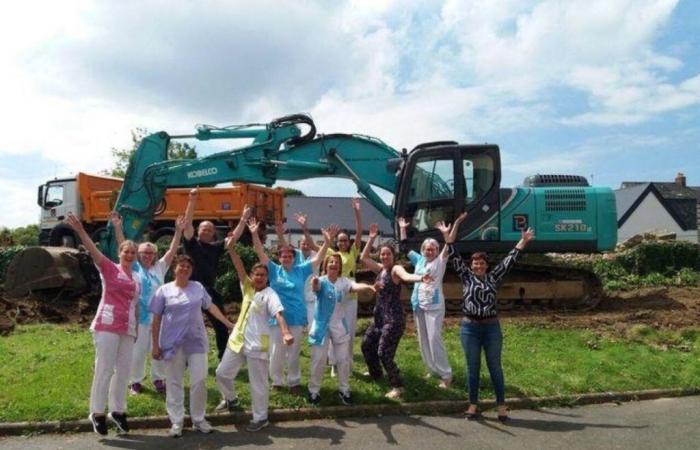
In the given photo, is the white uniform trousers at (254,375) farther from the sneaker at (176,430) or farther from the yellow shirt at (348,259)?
the yellow shirt at (348,259)

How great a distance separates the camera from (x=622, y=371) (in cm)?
862

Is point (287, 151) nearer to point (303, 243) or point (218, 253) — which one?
point (303, 243)

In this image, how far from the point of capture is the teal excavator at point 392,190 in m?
12.2

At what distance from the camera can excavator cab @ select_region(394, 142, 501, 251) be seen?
1177 centimetres

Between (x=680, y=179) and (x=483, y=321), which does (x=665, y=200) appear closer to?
(x=680, y=179)

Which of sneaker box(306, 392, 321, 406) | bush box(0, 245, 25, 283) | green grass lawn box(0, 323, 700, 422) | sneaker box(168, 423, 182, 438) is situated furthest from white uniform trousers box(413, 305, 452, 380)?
bush box(0, 245, 25, 283)

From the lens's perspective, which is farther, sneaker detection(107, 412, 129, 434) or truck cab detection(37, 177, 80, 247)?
truck cab detection(37, 177, 80, 247)

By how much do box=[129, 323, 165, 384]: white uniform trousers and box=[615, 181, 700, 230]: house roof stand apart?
140 feet

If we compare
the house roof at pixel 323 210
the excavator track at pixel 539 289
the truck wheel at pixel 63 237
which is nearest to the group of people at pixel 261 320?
the excavator track at pixel 539 289

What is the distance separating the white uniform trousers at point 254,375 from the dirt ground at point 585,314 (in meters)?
5.10

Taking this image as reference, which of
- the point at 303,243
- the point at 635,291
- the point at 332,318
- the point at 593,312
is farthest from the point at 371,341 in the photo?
the point at 635,291

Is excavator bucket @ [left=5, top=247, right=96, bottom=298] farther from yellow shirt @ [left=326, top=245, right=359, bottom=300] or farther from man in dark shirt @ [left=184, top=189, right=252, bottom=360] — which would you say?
yellow shirt @ [left=326, top=245, right=359, bottom=300]

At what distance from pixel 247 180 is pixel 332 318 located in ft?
20.6

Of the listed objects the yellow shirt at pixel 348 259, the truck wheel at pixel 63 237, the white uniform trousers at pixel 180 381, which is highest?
the truck wheel at pixel 63 237
